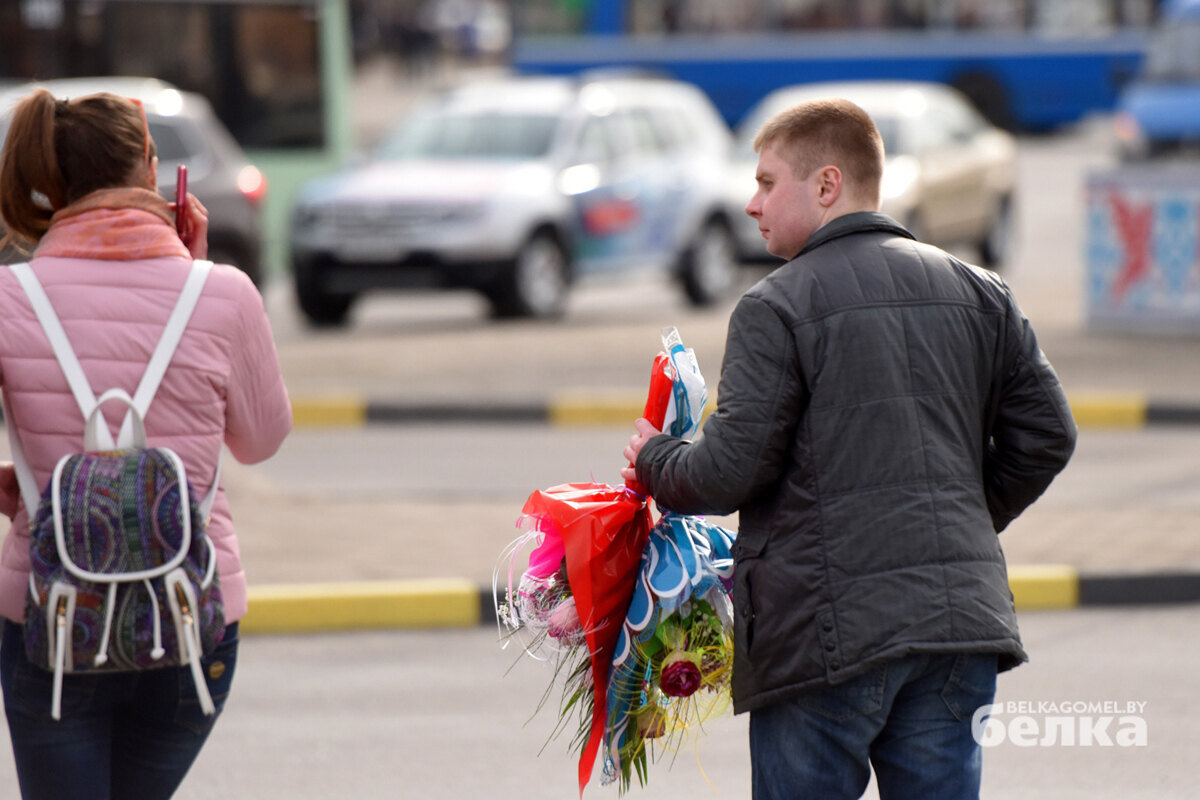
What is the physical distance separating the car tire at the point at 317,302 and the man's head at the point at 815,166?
484 inches

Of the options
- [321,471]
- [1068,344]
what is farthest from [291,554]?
[1068,344]

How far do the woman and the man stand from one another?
0.76 m

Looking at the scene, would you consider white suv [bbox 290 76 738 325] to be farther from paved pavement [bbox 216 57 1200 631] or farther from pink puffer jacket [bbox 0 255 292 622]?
pink puffer jacket [bbox 0 255 292 622]

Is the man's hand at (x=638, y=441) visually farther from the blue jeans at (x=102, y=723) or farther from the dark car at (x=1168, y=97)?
the dark car at (x=1168, y=97)

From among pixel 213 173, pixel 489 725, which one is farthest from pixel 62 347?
pixel 213 173

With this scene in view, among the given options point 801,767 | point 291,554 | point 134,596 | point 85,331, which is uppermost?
point 85,331

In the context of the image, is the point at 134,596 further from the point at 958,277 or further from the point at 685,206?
the point at 685,206

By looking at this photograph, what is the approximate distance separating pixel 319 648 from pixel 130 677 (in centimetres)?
331

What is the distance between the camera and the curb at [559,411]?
1073cm

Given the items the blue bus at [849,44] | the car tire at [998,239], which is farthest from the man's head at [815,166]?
the blue bus at [849,44]

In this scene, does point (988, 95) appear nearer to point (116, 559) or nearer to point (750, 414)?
point (750, 414)

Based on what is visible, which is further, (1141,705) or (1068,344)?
(1068,344)

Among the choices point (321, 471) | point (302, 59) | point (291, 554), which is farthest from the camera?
point (302, 59)

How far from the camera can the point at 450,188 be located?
14609 mm
